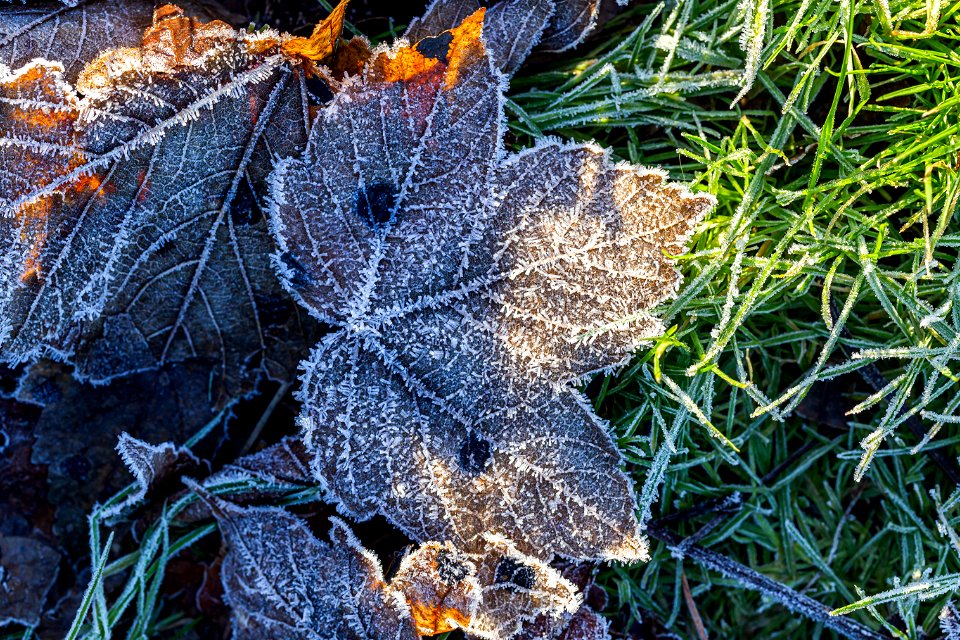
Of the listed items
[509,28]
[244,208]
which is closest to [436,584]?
[244,208]

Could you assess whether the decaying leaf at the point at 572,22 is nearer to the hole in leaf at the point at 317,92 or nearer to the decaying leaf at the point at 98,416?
the hole in leaf at the point at 317,92

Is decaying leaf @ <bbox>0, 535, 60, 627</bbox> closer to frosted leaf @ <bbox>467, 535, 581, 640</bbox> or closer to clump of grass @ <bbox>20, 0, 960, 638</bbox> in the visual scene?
clump of grass @ <bbox>20, 0, 960, 638</bbox>

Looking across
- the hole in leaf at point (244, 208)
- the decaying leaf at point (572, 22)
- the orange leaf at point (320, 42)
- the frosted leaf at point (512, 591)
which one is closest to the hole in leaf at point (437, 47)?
the orange leaf at point (320, 42)

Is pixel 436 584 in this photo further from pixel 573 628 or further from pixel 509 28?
pixel 509 28

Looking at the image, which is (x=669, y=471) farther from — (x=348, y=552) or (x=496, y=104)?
(x=496, y=104)

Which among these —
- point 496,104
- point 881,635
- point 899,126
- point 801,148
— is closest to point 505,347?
point 496,104
